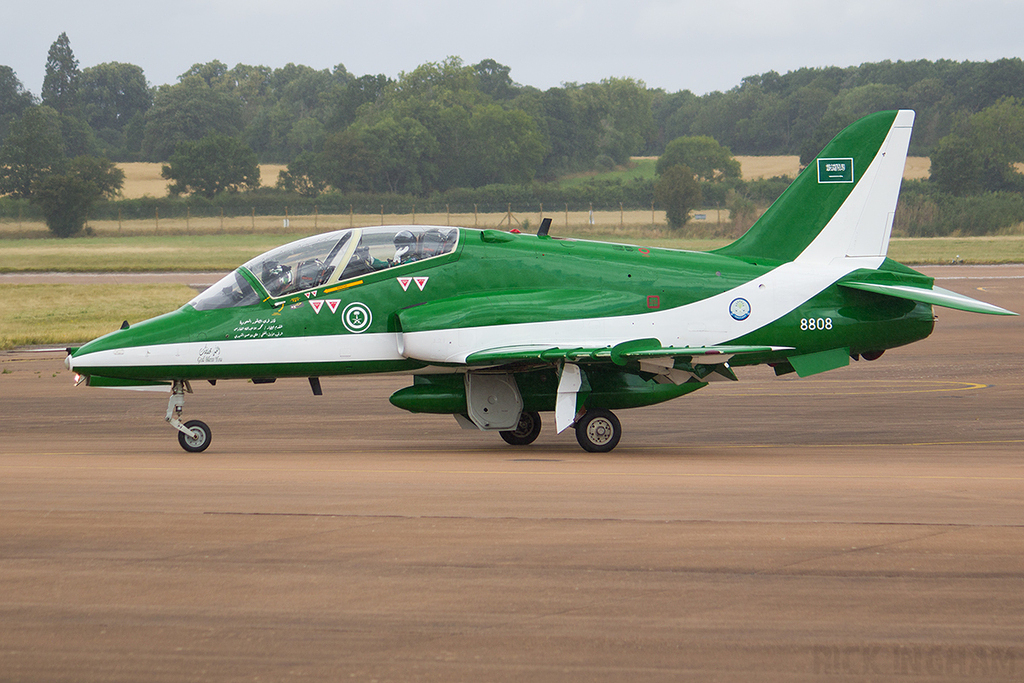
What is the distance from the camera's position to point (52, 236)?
82.5m

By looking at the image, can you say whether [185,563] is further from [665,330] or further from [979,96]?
[979,96]

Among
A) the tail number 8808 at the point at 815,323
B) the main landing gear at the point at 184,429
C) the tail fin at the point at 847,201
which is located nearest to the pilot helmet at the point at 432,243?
the main landing gear at the point at 184,429

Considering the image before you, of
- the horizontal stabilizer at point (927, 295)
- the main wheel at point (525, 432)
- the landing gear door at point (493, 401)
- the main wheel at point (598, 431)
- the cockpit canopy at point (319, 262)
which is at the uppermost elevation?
the cockpit canopy at point (319, 262)

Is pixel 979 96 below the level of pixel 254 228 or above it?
above

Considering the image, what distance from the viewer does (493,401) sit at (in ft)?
44.5

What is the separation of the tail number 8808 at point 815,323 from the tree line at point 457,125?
70.0 metres

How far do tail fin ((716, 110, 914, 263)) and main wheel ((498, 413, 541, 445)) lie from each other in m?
3.84

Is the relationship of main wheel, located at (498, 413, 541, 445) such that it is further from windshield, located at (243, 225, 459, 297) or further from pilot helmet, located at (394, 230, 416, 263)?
pilot helmet, located at (394, 230, 416, 263)

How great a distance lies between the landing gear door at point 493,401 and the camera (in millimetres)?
13523

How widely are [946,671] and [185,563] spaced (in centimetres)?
488

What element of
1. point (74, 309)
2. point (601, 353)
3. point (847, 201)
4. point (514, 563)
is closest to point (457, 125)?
point (74, 309)

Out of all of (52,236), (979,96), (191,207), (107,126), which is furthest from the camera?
(107,126)

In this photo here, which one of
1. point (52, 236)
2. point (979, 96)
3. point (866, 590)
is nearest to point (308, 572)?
point (866, 590)

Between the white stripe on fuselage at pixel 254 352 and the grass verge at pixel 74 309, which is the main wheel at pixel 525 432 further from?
the grass verge at pixel 74 309
